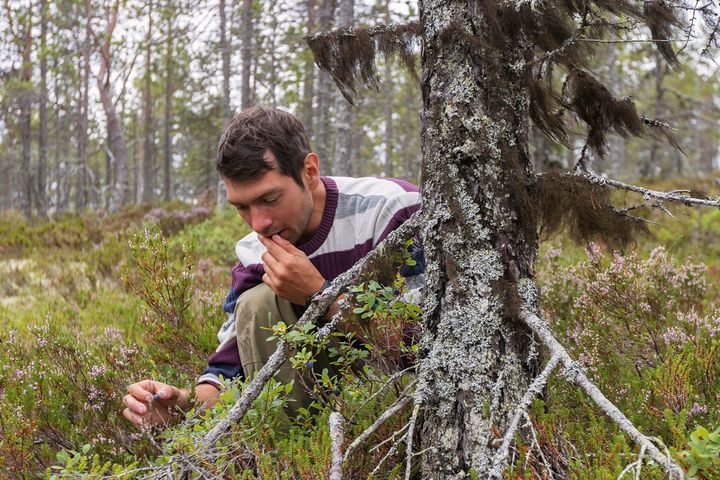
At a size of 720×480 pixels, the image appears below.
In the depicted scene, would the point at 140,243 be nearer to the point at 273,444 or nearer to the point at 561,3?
the point at 273,444

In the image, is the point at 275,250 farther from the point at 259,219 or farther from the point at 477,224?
the point at 477,224

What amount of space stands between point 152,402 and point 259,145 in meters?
1.30

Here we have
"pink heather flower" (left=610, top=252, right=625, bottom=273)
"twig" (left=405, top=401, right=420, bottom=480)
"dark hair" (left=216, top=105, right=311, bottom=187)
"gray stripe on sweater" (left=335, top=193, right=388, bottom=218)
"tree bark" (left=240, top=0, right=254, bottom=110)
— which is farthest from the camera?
"tree bark" (left=240, top=0, right=254, bottom=110)

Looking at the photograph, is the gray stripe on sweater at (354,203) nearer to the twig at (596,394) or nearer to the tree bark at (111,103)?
the twig at (596,394)

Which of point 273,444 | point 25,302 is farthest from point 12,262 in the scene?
point 273,444

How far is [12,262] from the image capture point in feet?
29.5

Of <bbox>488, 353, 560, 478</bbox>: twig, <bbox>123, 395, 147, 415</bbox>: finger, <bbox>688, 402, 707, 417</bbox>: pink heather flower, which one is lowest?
<bbox>123, 395, 147, 415</bbox>: finger

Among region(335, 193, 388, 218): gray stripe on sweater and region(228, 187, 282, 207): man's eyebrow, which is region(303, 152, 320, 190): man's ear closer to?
region(335, 193, 388, 218): gray stripe on sweater

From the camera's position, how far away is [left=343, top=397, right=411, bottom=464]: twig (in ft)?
6.00

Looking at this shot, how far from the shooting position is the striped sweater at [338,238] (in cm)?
303

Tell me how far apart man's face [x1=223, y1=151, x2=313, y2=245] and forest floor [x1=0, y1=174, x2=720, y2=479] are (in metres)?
0.63

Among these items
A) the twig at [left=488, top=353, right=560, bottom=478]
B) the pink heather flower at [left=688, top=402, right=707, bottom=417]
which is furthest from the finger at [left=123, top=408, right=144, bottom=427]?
the pink heather flower at [left=688, top=402, right=707, bottom=417]

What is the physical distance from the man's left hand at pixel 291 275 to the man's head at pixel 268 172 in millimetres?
196

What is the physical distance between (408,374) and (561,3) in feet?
5.02
